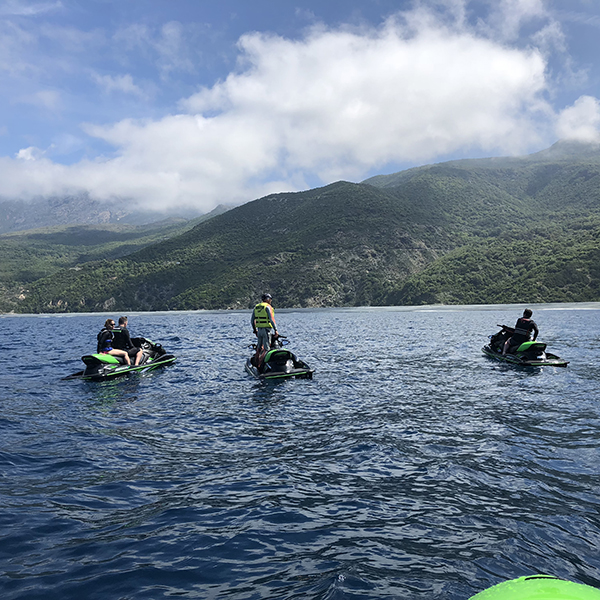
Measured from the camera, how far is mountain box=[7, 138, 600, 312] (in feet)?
408

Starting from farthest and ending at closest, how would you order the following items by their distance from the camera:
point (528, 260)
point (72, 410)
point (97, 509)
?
point (528, 260) < point (72, 410) < point (97, 509)

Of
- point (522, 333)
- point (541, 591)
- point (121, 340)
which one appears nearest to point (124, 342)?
point (121, 340)

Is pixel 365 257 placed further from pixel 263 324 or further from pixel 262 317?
pixel 262 317

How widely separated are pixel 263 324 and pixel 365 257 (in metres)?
135

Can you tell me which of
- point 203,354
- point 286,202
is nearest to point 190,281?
point 286,202

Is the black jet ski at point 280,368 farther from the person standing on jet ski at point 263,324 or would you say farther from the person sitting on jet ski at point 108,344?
the person sitting on jet ski at point 108,344

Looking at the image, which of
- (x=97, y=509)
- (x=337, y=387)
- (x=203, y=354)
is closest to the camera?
(x=97, y=509)

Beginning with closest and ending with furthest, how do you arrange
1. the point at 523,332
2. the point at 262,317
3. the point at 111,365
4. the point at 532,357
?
1. the point at 111,365
2. the point at 262,317
3. the point at 532,357
4. the point at 523,332

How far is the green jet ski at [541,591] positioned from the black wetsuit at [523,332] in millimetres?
20507

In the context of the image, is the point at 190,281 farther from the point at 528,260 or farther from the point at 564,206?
the point at 564,206

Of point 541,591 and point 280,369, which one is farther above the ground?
point 541,591

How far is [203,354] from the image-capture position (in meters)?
29.0

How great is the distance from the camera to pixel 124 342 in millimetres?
20625

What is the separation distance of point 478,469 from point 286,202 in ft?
640
